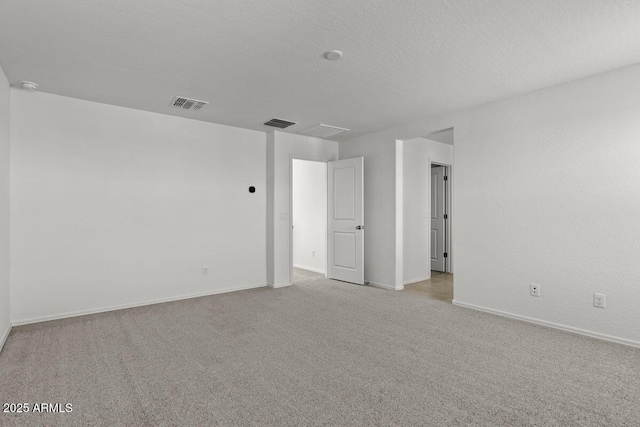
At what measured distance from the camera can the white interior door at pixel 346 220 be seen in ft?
17.9

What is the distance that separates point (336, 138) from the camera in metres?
5.88

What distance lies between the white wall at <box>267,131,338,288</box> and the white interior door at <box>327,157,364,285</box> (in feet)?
2.76

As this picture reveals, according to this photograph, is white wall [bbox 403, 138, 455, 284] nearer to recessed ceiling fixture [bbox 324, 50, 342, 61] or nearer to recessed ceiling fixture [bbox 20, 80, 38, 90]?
recessed ceiling fixture [bbox 324, 50, 342, 61]

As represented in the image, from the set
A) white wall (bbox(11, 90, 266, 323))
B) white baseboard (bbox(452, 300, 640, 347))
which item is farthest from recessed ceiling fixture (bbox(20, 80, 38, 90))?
white baseboard (bbox(452, 300, 640, 347))

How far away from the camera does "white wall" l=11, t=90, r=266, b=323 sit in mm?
3570

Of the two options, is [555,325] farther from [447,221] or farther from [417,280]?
[447,221]

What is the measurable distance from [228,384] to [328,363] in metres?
0.76

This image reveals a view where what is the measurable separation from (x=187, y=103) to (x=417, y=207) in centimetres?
398

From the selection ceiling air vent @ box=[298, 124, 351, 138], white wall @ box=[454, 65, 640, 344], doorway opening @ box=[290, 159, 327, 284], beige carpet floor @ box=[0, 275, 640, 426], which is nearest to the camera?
beige carpet floor @ box=[0, 275, 640, 426]

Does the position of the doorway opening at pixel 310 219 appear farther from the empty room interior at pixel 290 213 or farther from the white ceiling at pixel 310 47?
the white ceiling at pixel 310 47

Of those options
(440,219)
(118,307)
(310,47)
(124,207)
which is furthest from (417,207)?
(118,307)

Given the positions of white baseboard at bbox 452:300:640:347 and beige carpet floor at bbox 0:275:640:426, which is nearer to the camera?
beige carpet floor at bbox 0:275:640:426

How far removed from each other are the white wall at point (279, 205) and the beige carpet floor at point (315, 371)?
157cm

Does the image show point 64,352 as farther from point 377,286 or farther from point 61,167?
point 377,286
